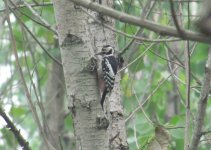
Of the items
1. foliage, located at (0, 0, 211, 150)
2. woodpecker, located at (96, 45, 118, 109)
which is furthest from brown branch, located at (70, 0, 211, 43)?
woodpecker, located at (96, 45, 118, 109)

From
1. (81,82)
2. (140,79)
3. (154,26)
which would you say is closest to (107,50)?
(81,82)

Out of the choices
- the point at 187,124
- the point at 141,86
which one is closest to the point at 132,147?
the point at 141,86

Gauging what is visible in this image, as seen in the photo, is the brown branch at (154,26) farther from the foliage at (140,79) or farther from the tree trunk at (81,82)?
the foliage at (140,79)

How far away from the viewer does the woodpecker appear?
129 inches

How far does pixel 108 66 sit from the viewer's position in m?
3.74

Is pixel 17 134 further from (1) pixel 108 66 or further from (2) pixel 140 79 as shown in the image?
(2) pixel 140 79

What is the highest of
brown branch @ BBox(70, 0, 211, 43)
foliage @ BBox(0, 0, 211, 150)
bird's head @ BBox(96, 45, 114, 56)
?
brown branch @ BBox(70, 0, 211, 43)

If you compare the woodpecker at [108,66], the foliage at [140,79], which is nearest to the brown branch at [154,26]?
the foliage at [140,79]

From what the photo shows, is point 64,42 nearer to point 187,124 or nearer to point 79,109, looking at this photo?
point 79,109

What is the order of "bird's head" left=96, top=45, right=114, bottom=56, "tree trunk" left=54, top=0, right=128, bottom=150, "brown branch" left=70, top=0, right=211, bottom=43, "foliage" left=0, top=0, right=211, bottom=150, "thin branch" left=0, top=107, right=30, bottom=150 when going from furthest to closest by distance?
"foliage" left=0, top=0, right=211, bottom=150
"bird's head" left=96, top=45, right=114, bottom=56
"tree trunk" left=54, top=0, right=128, bottom=150
"thin branch" left=0, top=107, right=30, bottom=150
"brown branch" left=70, top=0, right=211, bottom=43

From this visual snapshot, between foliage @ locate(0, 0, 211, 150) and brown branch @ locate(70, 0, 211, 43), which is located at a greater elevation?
brown branch @ locate(70, 0, 211, 43)

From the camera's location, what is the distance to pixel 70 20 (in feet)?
7.77

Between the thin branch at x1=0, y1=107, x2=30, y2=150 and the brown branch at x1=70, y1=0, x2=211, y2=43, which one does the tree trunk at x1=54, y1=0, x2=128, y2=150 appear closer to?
the thin branch at x1=0, y1=107, x2=30, y2=150

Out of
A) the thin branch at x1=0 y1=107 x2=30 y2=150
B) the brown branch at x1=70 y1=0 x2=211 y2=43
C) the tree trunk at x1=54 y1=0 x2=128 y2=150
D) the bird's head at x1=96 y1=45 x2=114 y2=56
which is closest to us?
the brown branch at x1=70 y1=0 x2=211 y2=43
